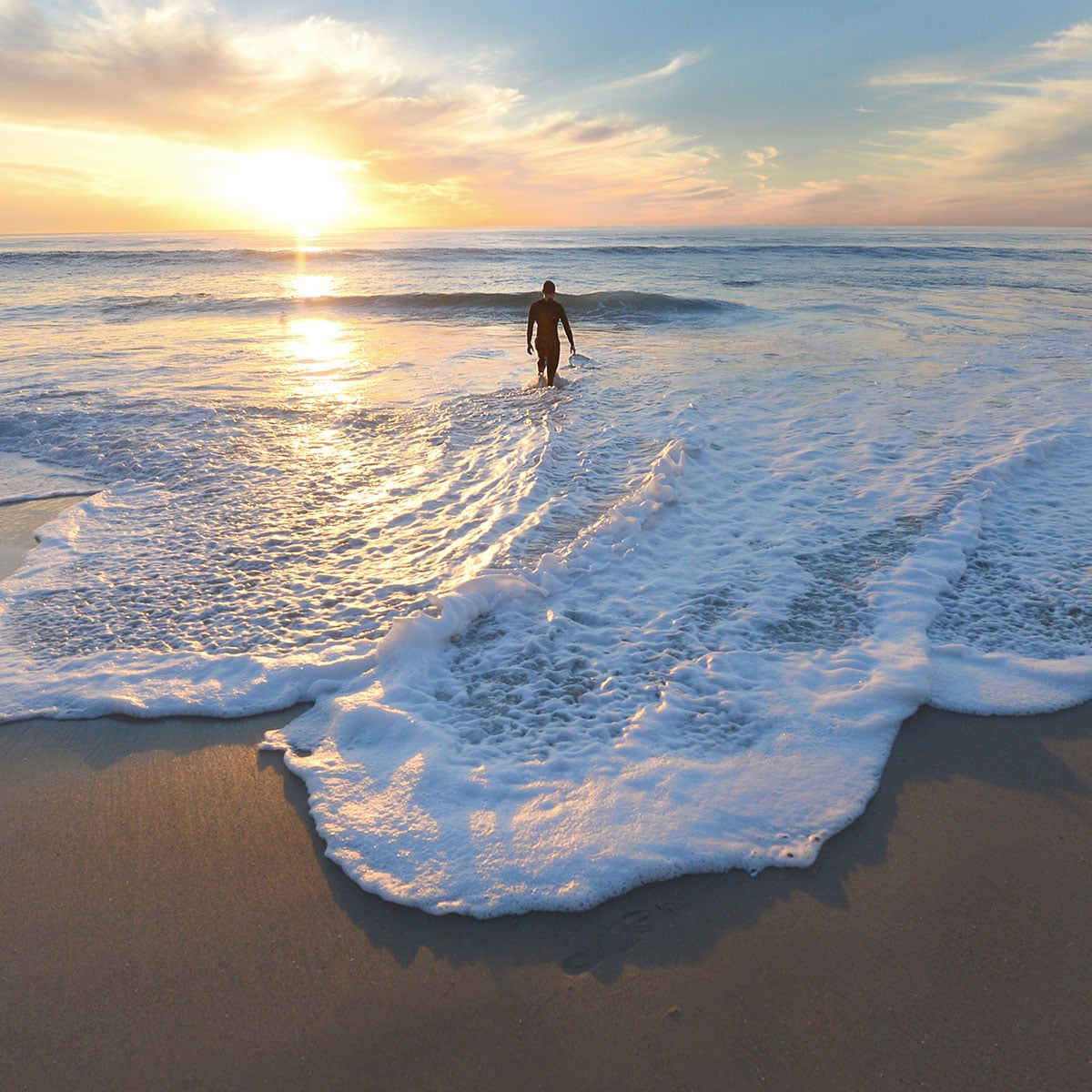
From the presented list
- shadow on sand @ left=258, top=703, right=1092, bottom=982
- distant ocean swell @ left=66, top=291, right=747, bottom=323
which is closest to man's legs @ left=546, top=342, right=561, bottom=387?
shadow on sand @ left=258, top=703, right=1092, bottom=982

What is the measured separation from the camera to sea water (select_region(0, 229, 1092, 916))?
9.85 ft

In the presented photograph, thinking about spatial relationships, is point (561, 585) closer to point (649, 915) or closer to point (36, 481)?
point (649, 915)

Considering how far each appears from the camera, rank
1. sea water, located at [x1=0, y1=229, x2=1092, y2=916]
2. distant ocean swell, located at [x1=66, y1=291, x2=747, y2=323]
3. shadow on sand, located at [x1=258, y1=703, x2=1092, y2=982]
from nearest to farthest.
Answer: shadow on sand, located at [x1=258, y1=703, x2=1092, y2=982] → sea water, located at [x1=0, y1=229, x2=1092, y2=916] → distant ocean swell, located at [x1=66, y1=291, x2=747, y2=323]

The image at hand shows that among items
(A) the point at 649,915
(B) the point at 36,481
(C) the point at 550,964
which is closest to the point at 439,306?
(B) the point at 36,481

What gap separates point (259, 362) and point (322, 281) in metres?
20.1

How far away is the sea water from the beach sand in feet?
0.55

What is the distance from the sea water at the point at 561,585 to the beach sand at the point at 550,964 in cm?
17

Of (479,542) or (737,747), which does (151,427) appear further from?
(737,747)

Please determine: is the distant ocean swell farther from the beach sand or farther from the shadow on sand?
the beach sand

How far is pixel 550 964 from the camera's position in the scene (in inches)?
91.2

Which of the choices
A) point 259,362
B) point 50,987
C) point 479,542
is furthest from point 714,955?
point 259,362

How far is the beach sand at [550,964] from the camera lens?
2025mm

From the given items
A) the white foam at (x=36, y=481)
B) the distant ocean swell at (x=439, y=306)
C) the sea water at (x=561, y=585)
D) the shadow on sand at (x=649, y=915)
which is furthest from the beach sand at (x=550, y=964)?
the distant ocean swell at (x=439, y=306)

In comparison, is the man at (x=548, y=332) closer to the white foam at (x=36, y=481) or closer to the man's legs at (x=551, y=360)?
the man's legs at (x=551, y=360)
